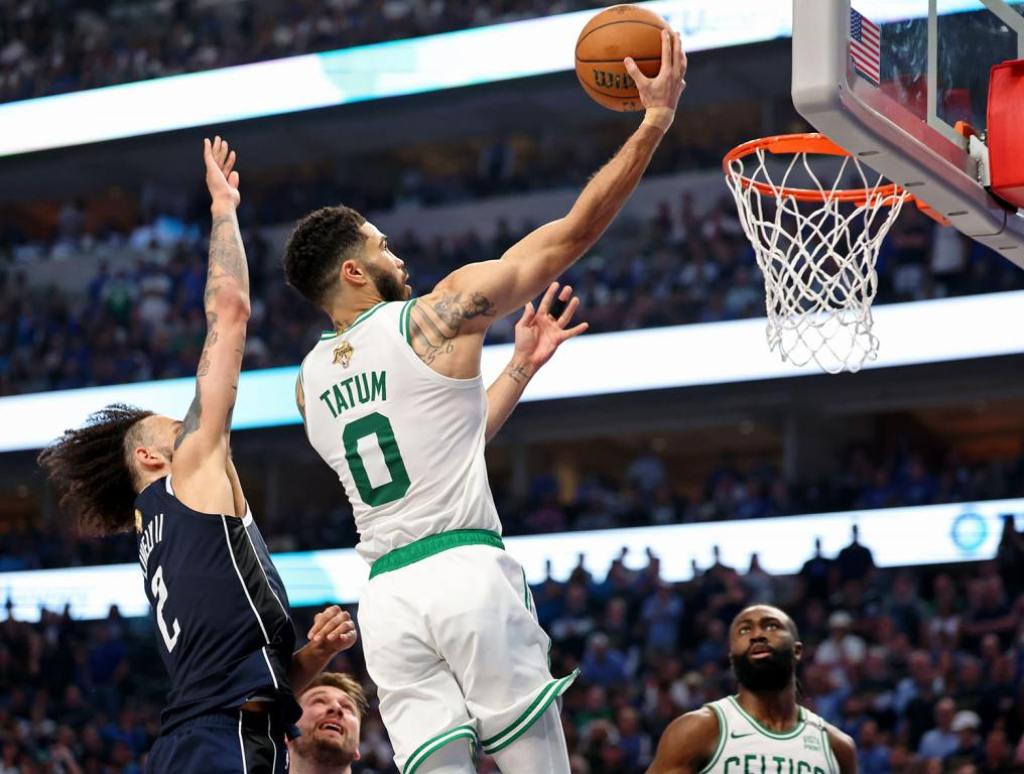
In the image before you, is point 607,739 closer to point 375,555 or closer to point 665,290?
point 665,290

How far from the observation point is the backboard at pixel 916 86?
12.7 ft

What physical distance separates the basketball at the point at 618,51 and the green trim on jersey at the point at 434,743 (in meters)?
1.68

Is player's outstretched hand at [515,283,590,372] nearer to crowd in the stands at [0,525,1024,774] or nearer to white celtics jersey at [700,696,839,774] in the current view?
white celtics jersey at [700,696,839,774]

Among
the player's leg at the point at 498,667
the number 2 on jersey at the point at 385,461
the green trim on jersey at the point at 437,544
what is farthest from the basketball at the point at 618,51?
the player's leg at the point at 498,667

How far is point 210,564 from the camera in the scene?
3.44 metres

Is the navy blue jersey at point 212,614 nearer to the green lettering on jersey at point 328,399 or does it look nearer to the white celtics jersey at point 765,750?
the green lettering on jersey at point 328,399

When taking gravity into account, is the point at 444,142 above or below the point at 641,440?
above

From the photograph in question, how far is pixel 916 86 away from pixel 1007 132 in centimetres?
34

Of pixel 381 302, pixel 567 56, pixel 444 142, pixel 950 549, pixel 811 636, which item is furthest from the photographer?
pixel 444 142

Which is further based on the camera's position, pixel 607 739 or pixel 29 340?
pixel 29 340

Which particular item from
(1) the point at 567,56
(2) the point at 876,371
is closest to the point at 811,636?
(2) the point at 876,371

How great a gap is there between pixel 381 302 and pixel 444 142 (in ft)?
55.1

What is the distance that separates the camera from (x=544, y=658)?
11.2 ft

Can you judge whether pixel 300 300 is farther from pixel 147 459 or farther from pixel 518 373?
pixel 147 459
